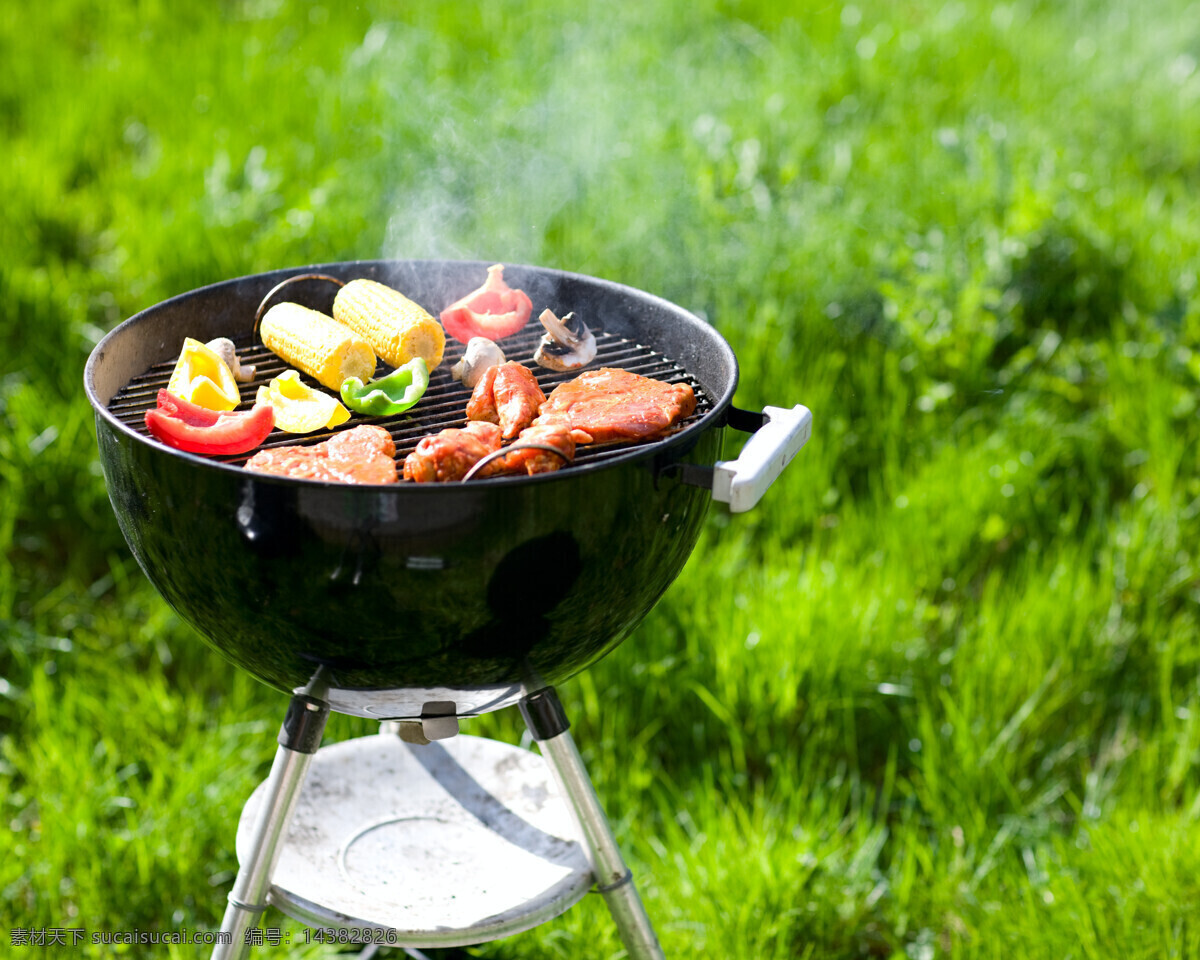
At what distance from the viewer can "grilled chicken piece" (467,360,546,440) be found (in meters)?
1.87

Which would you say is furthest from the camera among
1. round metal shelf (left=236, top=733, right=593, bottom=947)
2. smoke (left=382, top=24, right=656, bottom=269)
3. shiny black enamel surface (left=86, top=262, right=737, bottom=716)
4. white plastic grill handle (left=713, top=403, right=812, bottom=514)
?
smoke (left=382, top=24, right=656, bottom=269)

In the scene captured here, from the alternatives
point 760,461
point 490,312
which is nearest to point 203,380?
point 490,312

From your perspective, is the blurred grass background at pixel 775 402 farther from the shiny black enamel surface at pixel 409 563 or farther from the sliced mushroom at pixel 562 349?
the sliced mushroom at pixel 562 349

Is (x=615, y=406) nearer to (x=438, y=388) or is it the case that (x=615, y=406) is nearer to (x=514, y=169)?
(x=438, y=388)

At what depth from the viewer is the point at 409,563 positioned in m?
1.53

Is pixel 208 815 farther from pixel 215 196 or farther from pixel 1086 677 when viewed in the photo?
pixel 215 196

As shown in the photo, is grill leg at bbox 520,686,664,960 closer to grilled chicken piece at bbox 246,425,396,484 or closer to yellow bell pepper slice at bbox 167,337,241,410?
grilled chicken piece at bbox 246,425,396,484

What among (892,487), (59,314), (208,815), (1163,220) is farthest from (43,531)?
(1163,220)

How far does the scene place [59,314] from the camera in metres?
3.84

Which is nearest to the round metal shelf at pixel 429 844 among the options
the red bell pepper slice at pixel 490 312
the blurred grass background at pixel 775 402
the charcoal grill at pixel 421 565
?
the charcoal grill at pixel 421 565

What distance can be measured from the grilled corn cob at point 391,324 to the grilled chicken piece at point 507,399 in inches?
6.1

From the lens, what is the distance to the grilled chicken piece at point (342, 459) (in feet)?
5.47

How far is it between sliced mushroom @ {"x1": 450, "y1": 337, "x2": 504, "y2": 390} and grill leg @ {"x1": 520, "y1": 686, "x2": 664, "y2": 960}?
56 cm

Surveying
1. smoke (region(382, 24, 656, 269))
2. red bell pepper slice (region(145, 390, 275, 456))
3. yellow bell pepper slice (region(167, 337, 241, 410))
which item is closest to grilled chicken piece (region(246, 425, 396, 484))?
red bell pepper slice (region(145, 390, 275, 456))
